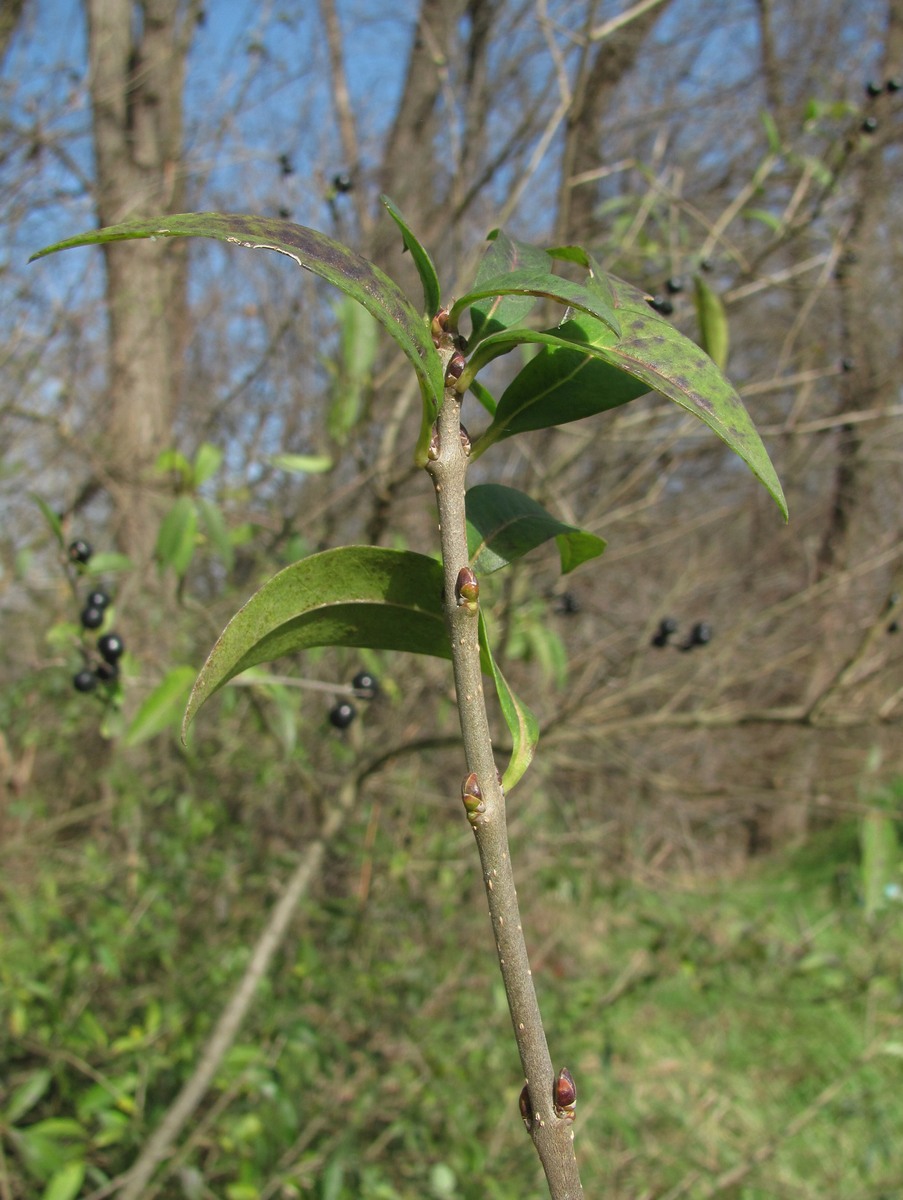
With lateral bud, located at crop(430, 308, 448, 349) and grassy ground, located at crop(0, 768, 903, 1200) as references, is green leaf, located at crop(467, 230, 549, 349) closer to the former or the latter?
lateral bud, located at crop(430, 308, 448, 349)

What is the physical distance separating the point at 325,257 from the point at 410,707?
9.52 feet

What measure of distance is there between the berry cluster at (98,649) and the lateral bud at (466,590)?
1.35m

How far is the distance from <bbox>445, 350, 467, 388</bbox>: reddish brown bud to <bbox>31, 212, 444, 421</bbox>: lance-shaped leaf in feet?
0.05

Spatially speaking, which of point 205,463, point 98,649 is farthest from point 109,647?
point 205,463

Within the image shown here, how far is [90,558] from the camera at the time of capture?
7.14 ft

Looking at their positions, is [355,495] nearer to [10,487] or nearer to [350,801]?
[350,801]

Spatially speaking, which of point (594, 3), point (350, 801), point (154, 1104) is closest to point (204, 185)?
point (594, 3)

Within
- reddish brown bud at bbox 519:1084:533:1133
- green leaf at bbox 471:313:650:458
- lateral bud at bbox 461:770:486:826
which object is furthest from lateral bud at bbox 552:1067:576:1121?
green leaf at bbox 471:313:650:458

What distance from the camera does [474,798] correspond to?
0.54 m

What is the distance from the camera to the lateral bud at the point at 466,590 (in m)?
0.54

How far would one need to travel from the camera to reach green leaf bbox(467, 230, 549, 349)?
629 millimetres

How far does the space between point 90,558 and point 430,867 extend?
1538mm

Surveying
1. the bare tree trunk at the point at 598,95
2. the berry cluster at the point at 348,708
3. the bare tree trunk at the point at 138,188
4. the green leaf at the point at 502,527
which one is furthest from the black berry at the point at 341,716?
the bare tree trunk at the point at 598,95

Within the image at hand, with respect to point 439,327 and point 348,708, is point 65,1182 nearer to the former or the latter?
point 348,708
